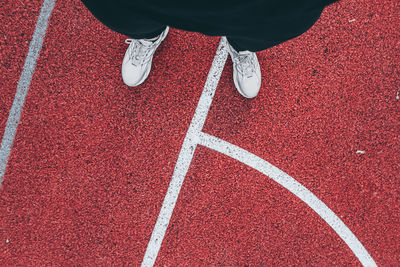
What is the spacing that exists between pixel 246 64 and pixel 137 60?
824mm

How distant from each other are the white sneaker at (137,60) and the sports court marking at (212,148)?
0.48 metres

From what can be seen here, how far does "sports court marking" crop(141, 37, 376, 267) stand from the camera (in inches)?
85.0

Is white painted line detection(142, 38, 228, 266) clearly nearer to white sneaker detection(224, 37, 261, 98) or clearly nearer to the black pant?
white sneaker detection(224, 37, 261, 98)

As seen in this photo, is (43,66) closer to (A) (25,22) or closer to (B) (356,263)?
(A) (25,22)

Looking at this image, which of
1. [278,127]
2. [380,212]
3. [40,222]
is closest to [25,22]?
[40,222]

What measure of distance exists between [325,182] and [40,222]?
2.33 m

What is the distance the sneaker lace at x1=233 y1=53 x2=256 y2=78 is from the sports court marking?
17 centimetres

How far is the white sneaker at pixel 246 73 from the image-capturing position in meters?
2.04

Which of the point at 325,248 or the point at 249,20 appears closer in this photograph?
the point at 249,20

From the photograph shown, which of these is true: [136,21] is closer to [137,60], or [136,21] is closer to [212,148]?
[137,60]

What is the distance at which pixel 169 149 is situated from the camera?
7.05 feet

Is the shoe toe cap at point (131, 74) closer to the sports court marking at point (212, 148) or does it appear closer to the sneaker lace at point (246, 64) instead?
the sports court marking at point (212, 148)

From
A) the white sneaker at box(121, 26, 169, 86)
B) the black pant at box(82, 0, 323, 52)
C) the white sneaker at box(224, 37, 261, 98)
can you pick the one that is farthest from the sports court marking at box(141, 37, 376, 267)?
the black pant at box(82, 0, 323, 52)

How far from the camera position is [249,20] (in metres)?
0.97
